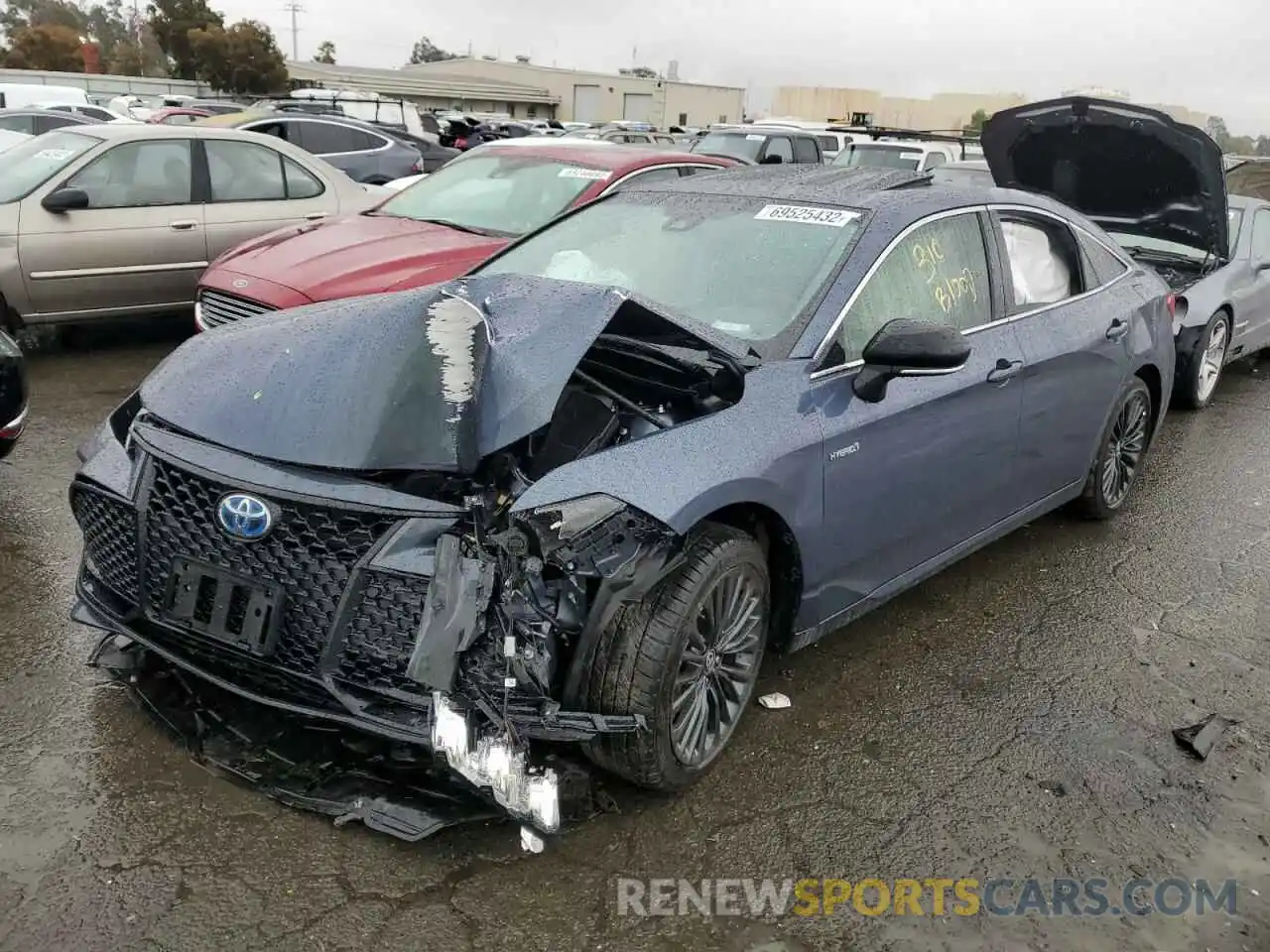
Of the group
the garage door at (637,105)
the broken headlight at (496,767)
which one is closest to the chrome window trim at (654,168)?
the broken headlight at (496,767)

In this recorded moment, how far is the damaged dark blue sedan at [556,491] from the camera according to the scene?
2.68 meters

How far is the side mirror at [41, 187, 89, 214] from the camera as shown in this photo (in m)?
7.03

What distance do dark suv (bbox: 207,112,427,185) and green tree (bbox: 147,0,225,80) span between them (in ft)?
140

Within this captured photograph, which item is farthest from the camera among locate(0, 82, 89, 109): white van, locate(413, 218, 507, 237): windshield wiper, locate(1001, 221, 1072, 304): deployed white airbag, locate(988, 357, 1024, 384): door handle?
locate(0, 82, 89, 109): white van

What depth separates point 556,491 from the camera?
106 inches

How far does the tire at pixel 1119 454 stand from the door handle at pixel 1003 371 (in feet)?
3.79

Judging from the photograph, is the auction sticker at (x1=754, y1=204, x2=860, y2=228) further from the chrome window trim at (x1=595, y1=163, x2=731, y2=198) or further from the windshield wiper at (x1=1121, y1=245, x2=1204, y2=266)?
the windshield wiper at (x1=1121, y1=245, x2=1204, y2=266)

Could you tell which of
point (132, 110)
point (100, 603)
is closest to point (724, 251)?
point (100, 603)

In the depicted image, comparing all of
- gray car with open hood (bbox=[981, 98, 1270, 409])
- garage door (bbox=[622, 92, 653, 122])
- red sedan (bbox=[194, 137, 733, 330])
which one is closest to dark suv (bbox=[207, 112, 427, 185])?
red sedan (bbox=[194, 137, 733, 330])

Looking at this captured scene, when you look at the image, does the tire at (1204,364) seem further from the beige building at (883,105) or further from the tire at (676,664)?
the beige building at (883,105)

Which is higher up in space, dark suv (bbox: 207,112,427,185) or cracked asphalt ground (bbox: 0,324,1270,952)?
dark suv (bbox: 207,112,427,185)

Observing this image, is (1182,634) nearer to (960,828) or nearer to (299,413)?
(960,828)

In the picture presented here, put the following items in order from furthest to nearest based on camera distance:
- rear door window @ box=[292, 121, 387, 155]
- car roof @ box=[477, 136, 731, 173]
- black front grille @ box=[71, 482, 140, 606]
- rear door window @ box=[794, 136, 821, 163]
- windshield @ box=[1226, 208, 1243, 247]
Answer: rear door window @ box=[794, 136, 821, 163] < rear door window @ box=[292, 121, 387, 155] < windshield @ box=[1226, 208, 1243, 247] < car roof @ box=[477, 136, 731, 173] < black front grille @ box=[71, 482, 140, 606]

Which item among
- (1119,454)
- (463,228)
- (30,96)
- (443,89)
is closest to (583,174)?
(463,228)
